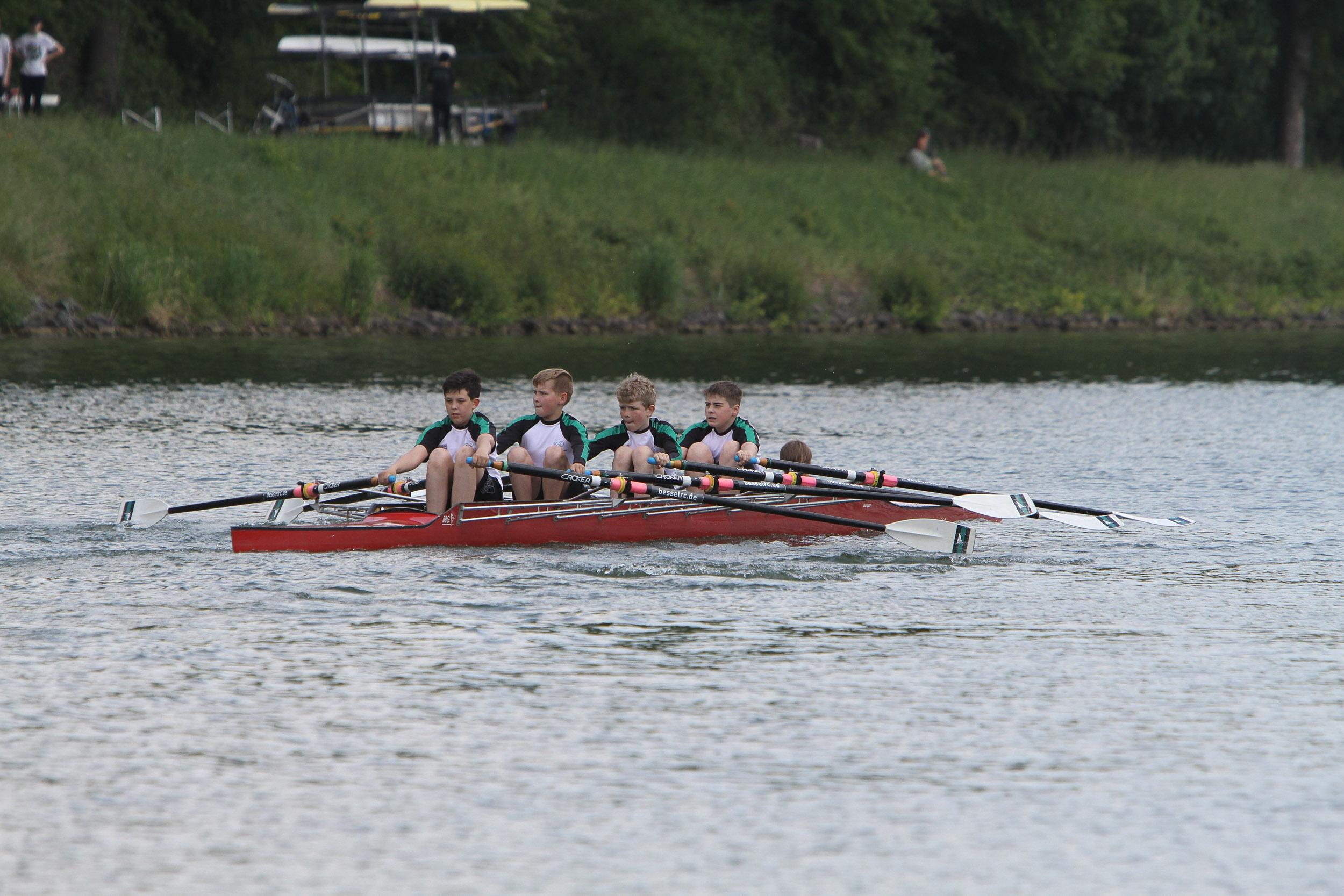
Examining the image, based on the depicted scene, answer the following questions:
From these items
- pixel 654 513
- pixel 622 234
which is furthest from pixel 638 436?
pixel 622 234

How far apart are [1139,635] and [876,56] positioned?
40166 mm

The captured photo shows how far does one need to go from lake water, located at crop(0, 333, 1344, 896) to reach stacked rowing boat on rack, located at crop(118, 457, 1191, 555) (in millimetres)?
178

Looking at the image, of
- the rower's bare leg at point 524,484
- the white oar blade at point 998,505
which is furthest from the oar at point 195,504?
the white oar blade at point 998,505

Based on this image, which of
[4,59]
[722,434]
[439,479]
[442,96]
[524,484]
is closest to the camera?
[439,479]

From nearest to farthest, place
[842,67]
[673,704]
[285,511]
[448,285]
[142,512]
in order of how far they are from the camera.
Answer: [673,704], [142,512], [285,511], [448,285], [842,67]

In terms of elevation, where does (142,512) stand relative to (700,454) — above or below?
below

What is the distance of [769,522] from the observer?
12.6 meters

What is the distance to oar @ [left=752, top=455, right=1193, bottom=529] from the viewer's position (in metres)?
12.8

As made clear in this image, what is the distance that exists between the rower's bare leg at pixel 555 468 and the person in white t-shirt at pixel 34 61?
2130 centimetres

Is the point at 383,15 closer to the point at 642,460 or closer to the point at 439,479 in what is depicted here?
the point at 642,460

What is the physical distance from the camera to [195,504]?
12172mm

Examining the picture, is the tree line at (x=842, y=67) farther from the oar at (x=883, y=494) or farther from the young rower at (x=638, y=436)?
the oar at (x=883, y=494)

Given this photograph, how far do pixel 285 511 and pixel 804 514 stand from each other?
3912mm

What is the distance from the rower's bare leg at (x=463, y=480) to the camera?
39.2ft
